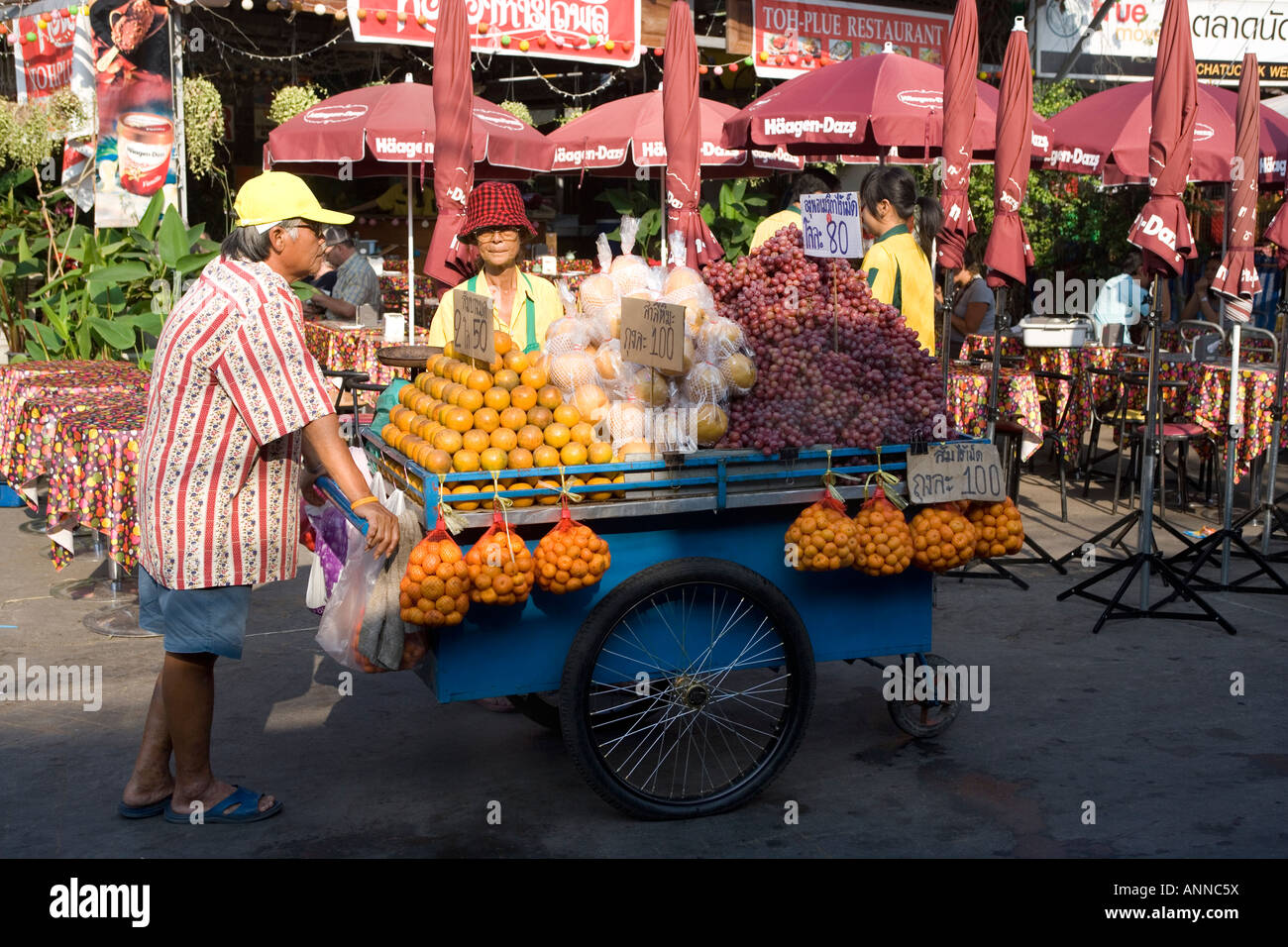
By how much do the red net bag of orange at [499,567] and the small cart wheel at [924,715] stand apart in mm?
1665

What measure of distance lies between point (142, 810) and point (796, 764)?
214cm

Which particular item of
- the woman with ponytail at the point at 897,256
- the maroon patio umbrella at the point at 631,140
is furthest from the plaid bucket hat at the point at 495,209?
the maroon patio umbrella at the point at 631,140

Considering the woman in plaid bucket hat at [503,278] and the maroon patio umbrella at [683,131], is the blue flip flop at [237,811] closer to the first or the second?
the woman in plaid bucket hat at [503,278]

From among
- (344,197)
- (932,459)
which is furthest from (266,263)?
(344,197)

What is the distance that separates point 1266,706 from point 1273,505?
2687 mm

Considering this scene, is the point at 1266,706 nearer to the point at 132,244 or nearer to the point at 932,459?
the point at 932,459

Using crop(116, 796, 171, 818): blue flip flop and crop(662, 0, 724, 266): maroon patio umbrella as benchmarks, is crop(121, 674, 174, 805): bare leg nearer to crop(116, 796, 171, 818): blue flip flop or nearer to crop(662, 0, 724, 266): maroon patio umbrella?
crop(116, 796, 171, 818): blue flip flop

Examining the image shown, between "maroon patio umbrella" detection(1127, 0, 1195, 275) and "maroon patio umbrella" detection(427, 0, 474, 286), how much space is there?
12.0ft

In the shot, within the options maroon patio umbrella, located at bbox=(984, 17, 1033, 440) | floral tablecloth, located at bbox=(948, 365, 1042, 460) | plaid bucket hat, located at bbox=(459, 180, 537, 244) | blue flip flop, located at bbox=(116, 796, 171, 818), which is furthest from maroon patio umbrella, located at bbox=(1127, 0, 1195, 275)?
blue flip flop, located at bbox=(116, 796, 171, 818)

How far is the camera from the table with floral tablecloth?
20.4 feet

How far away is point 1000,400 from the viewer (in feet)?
27.5

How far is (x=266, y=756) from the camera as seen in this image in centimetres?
459

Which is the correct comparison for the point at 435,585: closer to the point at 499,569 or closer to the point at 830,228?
the point at 499,569

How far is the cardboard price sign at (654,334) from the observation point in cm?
386
